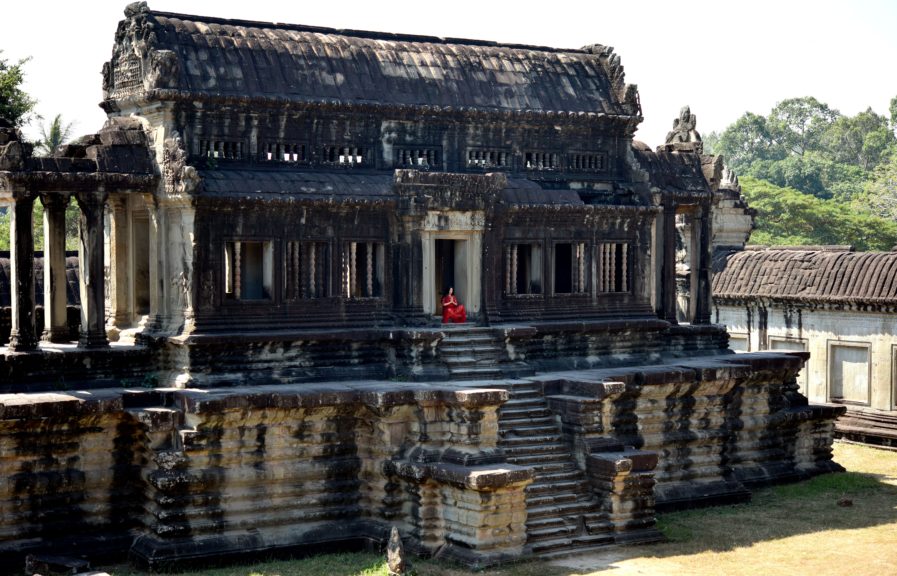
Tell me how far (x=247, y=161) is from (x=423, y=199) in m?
2.45

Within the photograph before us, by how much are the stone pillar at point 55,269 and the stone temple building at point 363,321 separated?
39 millimetres

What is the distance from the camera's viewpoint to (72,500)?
15109mm

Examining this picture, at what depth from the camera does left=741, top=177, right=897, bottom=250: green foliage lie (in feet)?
152

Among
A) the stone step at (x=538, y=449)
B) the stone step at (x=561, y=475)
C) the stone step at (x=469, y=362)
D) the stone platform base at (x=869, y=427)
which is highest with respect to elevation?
the stone step at (x=469, y=362)

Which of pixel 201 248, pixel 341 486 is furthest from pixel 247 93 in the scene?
pixel 341 486

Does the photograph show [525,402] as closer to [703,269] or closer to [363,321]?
[363,321]

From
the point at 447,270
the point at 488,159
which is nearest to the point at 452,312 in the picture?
the point at 447,270

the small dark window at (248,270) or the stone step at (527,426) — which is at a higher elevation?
the small dark window at (248,270)

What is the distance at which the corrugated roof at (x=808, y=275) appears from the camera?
24.0 m

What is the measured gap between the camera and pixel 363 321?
17.7m

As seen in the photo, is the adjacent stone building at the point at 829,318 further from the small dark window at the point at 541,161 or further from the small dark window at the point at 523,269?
the small dark window at the point at 523,269

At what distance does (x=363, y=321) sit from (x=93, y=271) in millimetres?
3632

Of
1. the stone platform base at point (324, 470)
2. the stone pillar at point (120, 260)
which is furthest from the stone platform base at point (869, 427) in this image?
the stone pillar at point (120, 260)

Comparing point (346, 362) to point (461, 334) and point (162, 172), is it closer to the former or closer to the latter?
point (461, 334)
